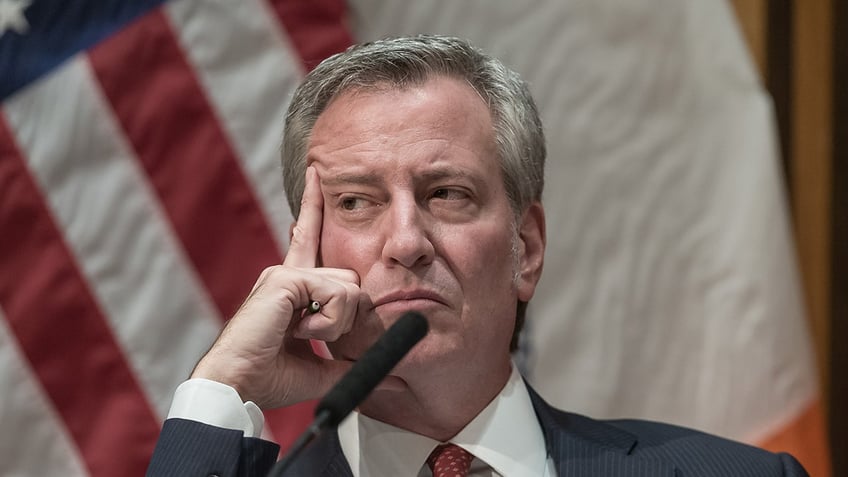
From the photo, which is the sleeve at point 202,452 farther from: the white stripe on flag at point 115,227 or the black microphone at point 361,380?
the white stripe on flag at point 115,227

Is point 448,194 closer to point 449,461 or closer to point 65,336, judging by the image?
point 449,461

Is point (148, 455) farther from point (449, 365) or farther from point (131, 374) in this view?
point (449, 365)

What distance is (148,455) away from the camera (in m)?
2.60

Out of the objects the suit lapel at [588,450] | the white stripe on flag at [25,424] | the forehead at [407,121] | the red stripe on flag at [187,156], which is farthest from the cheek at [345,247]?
the white stripe on flag at [25,424]

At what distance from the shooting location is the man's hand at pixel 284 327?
175 centimetres

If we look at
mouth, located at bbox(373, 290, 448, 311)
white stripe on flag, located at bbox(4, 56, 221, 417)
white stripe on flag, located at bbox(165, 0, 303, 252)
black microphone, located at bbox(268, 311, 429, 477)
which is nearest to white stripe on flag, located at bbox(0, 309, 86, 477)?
white stripe on flag, located at bbox(4, 56, 221, 417)

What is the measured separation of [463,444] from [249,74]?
1157mm

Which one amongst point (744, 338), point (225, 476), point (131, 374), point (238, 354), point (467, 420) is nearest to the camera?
point (225, 476)

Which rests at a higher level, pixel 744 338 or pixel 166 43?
pixel 166 43

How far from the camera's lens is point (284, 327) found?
5.85 feet

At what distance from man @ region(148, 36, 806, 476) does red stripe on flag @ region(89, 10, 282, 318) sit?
666 mm

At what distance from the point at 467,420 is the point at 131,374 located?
997 mm

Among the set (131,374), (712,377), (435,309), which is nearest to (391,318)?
(435,309)

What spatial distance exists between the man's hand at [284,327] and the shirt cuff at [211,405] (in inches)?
0.9
